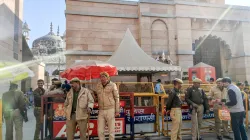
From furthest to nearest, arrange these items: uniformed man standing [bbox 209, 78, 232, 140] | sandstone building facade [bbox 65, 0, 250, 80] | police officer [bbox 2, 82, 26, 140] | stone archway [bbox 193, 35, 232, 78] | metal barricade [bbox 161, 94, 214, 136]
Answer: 1. stone archway [bbox 193, 35, 232, 78]
2. sandstone building facade [bbox 65, 0, 250, 80]
3. uniformed man standing [bbox 209, 78, 232, 140]
4. metal barricade [bbox 161, 94, 214, 136]
5. police officer [bbox 2, 82, 26, 140]

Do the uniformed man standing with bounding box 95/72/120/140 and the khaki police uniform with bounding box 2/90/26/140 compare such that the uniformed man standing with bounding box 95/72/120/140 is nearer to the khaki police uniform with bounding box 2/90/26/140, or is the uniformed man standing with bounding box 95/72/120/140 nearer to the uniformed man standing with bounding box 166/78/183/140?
the uniformed man standing with bounding box 166/78/183/140

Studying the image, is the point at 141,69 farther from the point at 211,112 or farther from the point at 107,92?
the point at 107,92

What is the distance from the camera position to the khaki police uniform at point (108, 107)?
16.8 feet

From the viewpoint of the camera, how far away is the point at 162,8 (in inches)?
658

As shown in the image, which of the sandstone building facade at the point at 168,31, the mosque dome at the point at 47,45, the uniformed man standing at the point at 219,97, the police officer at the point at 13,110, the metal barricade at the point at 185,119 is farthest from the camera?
the mosque dome at the point at 47,45

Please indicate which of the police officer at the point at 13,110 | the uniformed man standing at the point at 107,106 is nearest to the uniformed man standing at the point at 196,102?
the uniformed man standing at the point at 107,106

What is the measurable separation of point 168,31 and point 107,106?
12770mm

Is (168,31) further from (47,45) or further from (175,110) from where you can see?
(47,45)

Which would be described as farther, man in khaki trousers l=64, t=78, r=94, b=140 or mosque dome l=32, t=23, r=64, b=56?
mosque dome l=32, t=23, r=64, b=56

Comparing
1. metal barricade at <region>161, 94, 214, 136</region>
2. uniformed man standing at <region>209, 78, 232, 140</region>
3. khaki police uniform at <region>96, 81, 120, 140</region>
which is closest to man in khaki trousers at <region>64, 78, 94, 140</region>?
khaki police uniform at <region>96, 81, 120, 140</region>

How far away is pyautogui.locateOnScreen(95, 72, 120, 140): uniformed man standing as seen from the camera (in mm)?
5125

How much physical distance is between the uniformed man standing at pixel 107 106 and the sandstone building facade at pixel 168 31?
1032 cm

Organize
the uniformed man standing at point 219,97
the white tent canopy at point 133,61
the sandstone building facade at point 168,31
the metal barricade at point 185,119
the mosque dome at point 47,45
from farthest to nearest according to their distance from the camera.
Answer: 1. the mosque dome at point 47,45
2. the sandstone building facade at point 168,31
3. the white tent canopy at point 133,61
4. the uniformed man standing at point 219,97
5. the metal barricade at point 185,119

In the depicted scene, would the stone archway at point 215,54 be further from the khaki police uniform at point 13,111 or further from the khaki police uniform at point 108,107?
the khaki police uniform at point 13,111
